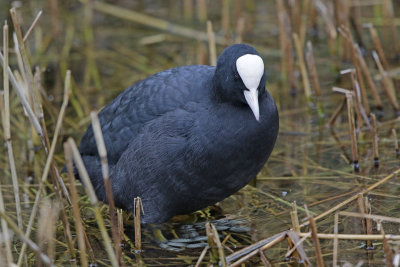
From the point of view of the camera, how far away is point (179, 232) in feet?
12.8

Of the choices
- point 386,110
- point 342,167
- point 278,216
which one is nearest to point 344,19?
point 386,110

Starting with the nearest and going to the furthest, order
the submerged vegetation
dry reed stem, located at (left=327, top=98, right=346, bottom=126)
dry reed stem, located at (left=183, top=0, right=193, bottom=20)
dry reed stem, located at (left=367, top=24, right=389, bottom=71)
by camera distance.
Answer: the submerged vegetation
dry reed stem, located at (left=327, top=98, right=346, bottom=126)
dry reed stem, located at (left=367, top=24, right=389, bottom=71)
dry reed stem, located at (left=183, top=0, right=193, bottom=20)

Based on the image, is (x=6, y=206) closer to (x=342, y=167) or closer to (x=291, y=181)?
(x=291, y=181)

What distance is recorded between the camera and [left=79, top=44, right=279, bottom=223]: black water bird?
3256 millimetres

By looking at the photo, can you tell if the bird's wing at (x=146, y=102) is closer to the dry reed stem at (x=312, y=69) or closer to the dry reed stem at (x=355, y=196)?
the dry reed stem at (x=355, y=196)

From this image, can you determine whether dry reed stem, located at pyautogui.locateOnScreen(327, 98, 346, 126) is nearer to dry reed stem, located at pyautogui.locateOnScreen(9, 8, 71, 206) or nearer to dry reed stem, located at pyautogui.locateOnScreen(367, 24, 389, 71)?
dry reed stem, located at pyautogui.locateOnScreen(367, 24, 389, 71)

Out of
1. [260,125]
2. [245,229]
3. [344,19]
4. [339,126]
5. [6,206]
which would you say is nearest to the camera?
[260,125]

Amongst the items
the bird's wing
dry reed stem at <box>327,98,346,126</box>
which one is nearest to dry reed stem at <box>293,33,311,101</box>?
dry reed stem at <box>327,98,346,126</box>

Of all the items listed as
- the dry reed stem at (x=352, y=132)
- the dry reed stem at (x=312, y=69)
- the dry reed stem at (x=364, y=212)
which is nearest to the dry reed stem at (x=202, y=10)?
the dry reed stem at (x=312, y=69)

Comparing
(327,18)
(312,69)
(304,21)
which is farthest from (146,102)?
(304,21)

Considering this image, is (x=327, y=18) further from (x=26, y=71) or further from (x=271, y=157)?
(x=26, y=71)

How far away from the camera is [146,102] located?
12.0 ft

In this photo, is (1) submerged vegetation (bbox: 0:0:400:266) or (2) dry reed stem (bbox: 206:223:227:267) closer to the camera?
(2) dry reed stem (bbox: 206:223:227:267)

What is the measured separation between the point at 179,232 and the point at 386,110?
2.03m
